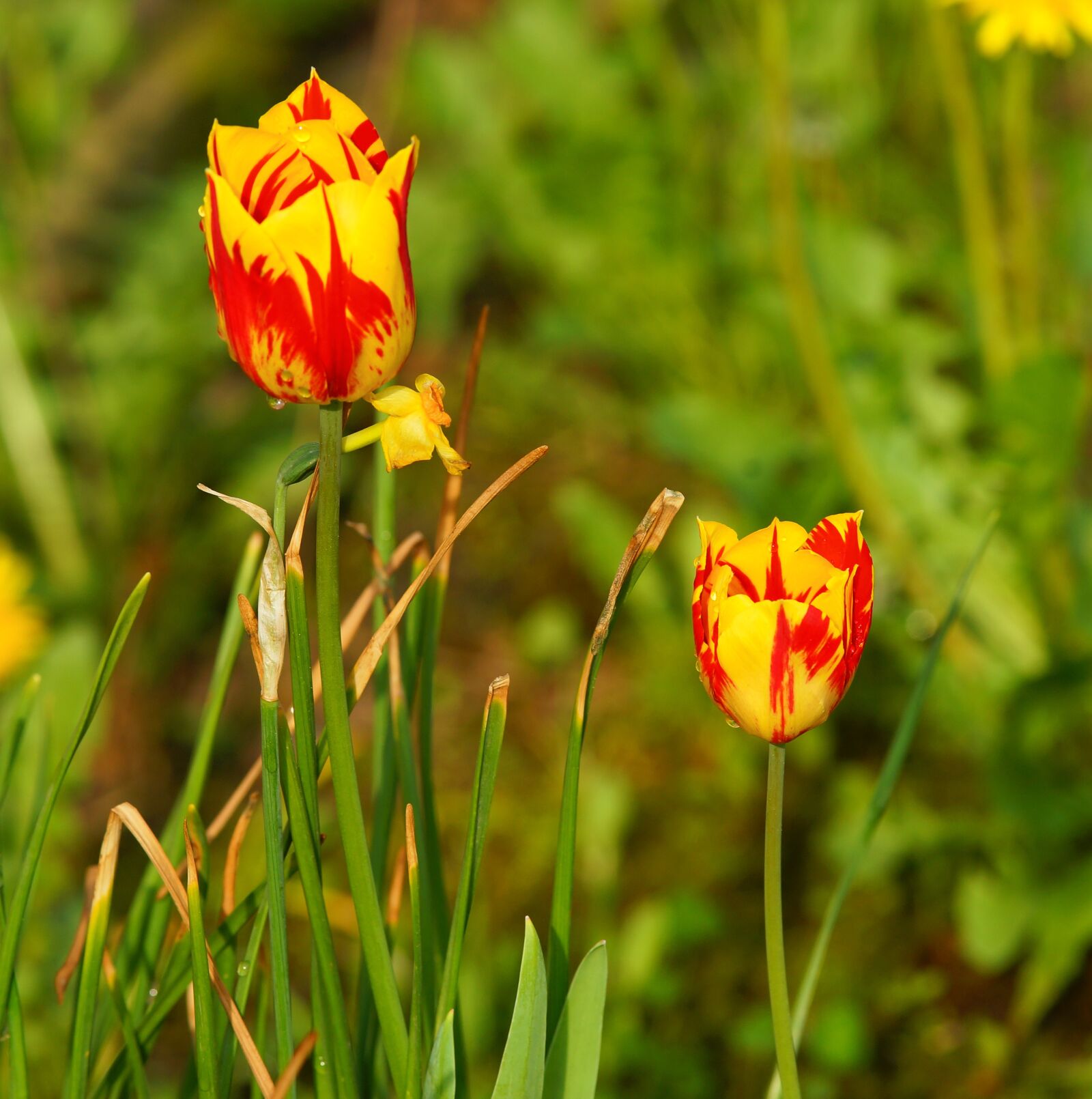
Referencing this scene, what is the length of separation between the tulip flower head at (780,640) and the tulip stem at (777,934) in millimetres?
15

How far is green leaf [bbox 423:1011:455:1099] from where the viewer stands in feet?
1.50

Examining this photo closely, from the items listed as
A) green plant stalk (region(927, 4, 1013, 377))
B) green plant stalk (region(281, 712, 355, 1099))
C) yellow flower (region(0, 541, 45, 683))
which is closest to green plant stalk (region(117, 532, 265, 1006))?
green plant stalk (region(281, 712, 355, 1099))

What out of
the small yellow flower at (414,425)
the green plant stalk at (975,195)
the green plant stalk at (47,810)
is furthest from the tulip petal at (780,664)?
the green plant stalk at (975,195)

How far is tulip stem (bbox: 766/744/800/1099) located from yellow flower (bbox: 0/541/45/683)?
105 centimetres

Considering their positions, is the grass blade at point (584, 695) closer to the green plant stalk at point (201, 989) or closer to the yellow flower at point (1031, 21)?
the green plant stalk at point (201, 989)

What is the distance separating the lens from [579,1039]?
0.48 meters

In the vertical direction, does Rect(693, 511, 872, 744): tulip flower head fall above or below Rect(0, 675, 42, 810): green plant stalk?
above

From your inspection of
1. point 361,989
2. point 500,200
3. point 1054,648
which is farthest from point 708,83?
point 361,989

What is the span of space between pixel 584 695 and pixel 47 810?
0.69 ft

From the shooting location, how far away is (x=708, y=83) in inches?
74.0

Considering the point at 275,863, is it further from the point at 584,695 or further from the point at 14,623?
the point at 14,623

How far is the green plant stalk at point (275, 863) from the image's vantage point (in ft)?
1.36

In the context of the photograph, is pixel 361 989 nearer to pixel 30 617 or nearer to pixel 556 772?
pixel 556 772

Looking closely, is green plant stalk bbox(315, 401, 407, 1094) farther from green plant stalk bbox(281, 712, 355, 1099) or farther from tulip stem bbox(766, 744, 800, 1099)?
tulip stem bbox(766, 744, 800, 1099)
